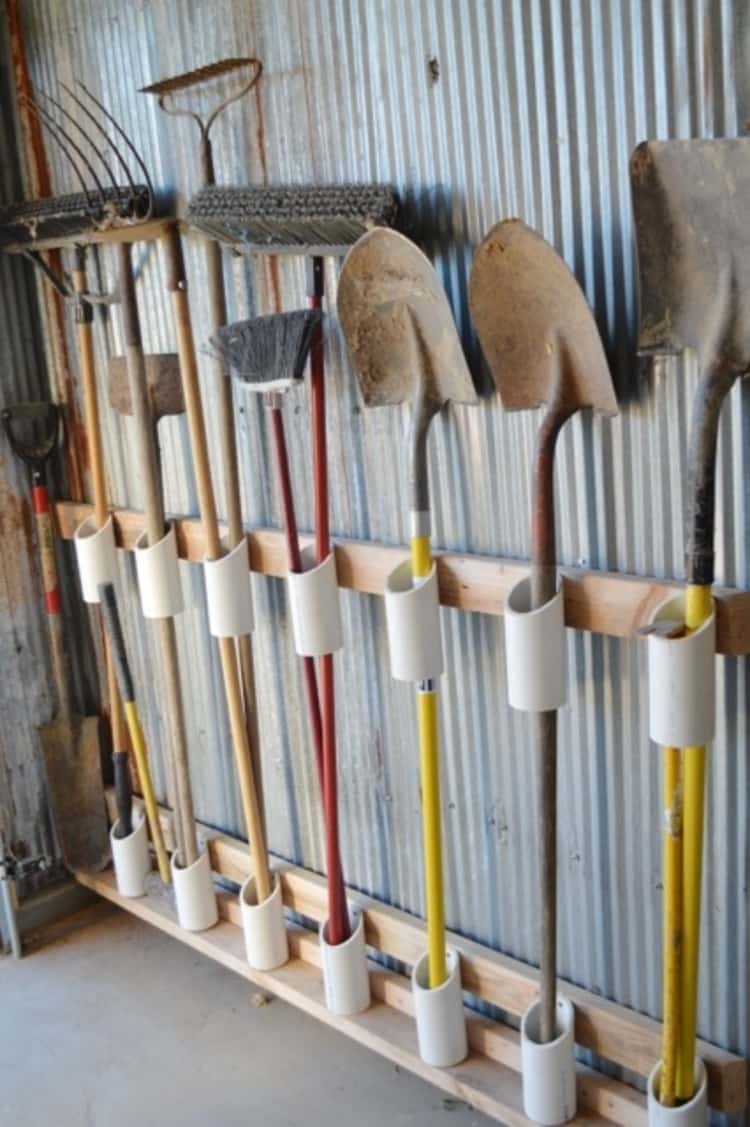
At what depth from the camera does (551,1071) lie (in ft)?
6.07

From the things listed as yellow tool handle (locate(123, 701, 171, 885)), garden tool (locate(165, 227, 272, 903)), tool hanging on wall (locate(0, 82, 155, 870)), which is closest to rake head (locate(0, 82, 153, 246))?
tool hanging on wall (locate(0, 82, 155, 870))

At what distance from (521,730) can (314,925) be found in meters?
0.79

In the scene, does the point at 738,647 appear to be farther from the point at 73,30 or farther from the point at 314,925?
the point at 73,30

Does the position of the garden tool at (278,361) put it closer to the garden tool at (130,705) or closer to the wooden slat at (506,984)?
the wooden slat at (506,984)

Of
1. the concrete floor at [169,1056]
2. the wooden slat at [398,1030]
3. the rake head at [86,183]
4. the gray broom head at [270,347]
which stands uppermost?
the rake head at [86,183]

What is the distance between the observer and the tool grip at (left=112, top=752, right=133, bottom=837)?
2664 millimetres

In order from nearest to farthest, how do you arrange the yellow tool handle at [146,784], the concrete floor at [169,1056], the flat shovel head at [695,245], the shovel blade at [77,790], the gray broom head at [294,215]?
the flat shovel head at [695,245] < the gray broom head at [294,215] < the concrete floor at [169,1056] < the yellow tool handle at [146,784] < the shovel blade at [77,790]

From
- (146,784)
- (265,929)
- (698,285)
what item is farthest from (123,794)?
(698,285)

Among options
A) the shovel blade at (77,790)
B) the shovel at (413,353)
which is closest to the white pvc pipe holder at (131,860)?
the shovel blade at (77,790)

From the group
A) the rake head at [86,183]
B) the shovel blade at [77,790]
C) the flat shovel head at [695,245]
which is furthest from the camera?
the shovel blade at [77,790]

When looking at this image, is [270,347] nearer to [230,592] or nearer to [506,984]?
[230,592]

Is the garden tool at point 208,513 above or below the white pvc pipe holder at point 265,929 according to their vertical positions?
above

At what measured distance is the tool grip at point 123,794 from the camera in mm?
2664

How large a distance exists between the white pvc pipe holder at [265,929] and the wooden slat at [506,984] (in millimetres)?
53
